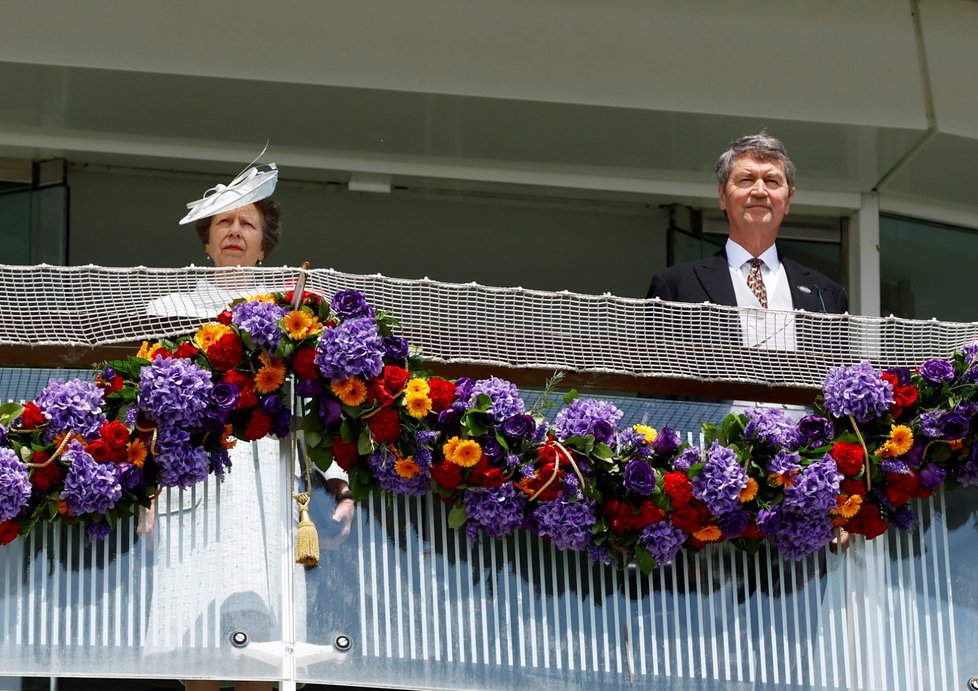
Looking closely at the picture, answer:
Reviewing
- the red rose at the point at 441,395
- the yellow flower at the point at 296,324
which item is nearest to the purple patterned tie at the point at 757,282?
the red rose at the point at 441,395

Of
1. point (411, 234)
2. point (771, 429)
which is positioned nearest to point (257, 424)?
point (771, 429)

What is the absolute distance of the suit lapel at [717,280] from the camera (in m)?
6.67

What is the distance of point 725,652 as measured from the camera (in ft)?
19.9

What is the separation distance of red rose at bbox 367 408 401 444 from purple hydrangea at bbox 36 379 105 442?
2.39 ft

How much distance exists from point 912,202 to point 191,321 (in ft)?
Answer: 20.8

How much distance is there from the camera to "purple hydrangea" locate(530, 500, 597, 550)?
576cm

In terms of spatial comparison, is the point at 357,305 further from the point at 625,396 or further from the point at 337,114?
the point at 337,114

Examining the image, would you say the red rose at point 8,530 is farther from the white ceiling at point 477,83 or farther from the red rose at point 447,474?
the white ceiling at point 477,83

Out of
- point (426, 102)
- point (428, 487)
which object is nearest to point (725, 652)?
point (428, 487)

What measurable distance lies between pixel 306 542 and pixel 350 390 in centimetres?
44

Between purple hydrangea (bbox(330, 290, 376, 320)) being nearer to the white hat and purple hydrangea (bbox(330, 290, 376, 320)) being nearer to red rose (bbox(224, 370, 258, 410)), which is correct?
red rose (bbox(224, 370, 258, 410))

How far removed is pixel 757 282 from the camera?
6.91 m

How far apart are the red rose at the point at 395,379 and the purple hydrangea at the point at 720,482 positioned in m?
0.86

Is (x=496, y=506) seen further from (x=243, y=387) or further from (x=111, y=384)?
(x=111, y=384)
